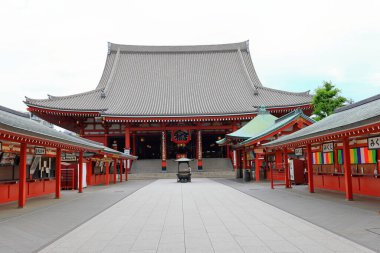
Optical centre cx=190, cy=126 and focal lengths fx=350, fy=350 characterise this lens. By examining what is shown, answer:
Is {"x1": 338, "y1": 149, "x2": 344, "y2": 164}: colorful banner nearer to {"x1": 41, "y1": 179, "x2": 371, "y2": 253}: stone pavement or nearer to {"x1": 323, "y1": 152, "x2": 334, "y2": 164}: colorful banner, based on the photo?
{"x1": 323, "y1": 152, "x2": 334, "y2": 164}: colorful banner

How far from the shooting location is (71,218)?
1041 centimetres

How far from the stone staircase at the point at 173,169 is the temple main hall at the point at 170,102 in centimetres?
57

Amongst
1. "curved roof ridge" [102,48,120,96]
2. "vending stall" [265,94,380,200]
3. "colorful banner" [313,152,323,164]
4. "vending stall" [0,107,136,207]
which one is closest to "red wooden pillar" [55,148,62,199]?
"vending stall" [0,107,136,207]

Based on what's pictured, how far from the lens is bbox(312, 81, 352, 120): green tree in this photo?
33375mm

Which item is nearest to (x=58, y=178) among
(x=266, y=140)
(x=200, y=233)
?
(x=200, y=233)

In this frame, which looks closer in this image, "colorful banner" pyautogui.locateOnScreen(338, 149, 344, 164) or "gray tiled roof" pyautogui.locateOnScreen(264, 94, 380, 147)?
"gray tiled roof" pyautogui.locateOnScreen(264, 94, 380, 147)

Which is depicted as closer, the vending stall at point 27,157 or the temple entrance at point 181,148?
the vending stall at point 27,157

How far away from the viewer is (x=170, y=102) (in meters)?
37.1

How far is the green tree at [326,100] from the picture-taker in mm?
33375

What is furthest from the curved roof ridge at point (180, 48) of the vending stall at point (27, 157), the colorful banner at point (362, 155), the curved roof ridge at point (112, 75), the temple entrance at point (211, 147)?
the colorful banner at point (362, 155)

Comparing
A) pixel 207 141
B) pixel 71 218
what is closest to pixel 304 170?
pixel 71 218

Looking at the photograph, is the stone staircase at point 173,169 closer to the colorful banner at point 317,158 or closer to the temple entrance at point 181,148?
the temple entrance at point 181,148

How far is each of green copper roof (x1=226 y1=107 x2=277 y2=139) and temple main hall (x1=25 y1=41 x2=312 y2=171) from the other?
9.86ft

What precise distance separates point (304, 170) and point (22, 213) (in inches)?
655
